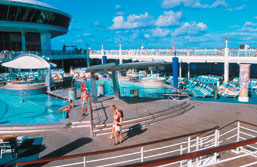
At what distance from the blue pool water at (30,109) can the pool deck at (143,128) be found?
7.07ft

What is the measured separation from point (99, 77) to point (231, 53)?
1458 centimetres

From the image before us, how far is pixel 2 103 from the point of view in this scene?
1641 centimetres

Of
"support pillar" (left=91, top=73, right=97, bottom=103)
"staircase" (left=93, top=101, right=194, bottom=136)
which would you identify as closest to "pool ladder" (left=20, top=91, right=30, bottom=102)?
"support pillar" (left=91, top=73, right=97, bottom=103)

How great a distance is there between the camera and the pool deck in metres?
7.22

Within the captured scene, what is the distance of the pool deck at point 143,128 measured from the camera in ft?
23.7

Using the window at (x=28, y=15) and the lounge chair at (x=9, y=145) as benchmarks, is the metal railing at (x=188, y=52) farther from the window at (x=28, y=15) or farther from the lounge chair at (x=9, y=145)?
the lounge chair at (x=9, y=145)

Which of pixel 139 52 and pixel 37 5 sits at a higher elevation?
pixel 37 5

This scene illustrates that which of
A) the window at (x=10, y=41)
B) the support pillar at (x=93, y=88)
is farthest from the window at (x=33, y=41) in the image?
the support pillar at (x=93, y=88)

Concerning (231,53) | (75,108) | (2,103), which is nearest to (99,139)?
(75,108)

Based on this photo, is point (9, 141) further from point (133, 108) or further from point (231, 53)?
point (231, 53)

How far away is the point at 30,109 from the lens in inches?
569

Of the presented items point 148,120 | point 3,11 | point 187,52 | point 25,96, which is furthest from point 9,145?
point 3,11

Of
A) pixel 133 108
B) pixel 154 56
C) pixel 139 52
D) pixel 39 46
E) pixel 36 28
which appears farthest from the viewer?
pixel 39 46

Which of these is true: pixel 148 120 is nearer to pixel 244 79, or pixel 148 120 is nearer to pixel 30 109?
pixel 244 79
